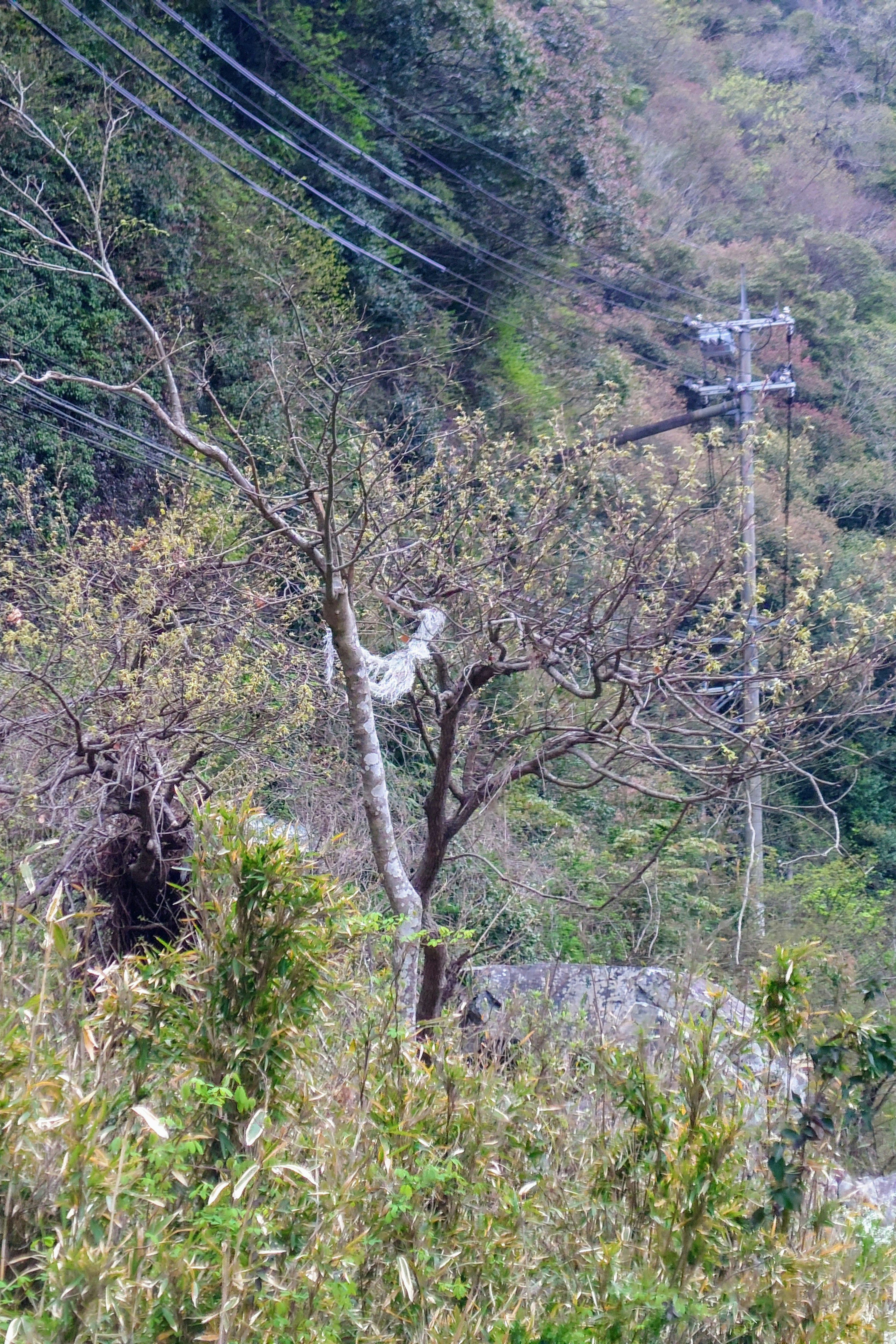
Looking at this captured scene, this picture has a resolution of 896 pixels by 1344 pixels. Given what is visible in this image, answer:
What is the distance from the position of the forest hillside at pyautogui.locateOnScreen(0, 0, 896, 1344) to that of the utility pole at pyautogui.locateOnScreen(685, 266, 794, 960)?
12cm

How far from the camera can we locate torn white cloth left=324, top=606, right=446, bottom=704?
546cm

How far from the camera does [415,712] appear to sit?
6668 millimetres

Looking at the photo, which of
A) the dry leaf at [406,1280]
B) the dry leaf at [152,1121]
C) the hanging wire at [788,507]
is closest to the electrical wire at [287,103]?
the hanging wire at [788,507]

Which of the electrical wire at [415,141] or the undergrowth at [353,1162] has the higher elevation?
the electrical wire at [415,141]

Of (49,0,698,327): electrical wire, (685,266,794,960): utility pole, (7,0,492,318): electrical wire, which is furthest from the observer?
(49,0,698,327): electrical wire

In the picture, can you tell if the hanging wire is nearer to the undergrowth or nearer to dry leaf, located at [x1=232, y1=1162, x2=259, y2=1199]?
the undergrowth

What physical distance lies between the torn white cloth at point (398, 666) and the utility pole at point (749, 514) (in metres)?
1.76

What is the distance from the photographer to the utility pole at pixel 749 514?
6.49 meters

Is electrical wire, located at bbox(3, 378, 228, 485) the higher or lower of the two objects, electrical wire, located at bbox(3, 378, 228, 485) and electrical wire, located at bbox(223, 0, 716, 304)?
the lower

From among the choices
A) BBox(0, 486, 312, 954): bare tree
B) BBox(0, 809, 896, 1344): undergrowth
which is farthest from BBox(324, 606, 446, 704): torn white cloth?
BBox(0, 809, 896, 1344): undergrowth

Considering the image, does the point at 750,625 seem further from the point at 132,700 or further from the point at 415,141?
the point at 415,141

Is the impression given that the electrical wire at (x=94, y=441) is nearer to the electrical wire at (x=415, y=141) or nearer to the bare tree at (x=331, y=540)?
the bare tree at (x=331, y=540)

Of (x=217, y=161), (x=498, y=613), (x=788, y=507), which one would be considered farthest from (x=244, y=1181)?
(x=788, y=507)

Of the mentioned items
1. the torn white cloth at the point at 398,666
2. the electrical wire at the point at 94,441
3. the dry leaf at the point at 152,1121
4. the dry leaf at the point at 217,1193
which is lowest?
the dry leaf at the point at 217,1193
